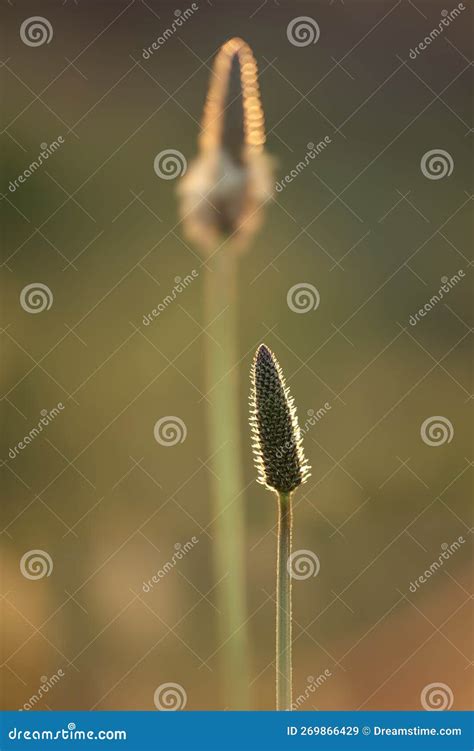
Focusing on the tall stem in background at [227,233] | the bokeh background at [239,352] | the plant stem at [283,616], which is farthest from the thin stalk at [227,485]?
the bokeh background at [239,352]

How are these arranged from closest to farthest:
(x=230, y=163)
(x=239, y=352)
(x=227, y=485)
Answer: (x=227, y=485), (x=230, y=163), (x=239, y=352)

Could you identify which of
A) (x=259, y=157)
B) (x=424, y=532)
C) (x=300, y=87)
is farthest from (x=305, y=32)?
(x=424, y=532)

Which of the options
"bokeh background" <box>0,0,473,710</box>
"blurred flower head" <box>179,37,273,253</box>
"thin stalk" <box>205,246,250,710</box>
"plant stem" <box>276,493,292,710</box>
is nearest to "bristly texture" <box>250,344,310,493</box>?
"plant stem" <box>276,493,292,710</box>

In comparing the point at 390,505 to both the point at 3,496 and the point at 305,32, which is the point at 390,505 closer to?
the point at 3,496

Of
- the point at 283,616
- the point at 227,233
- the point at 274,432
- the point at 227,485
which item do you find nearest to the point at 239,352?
the point at 227,233

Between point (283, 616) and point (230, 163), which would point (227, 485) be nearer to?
point (283, 616)

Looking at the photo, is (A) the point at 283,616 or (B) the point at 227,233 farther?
(B) the point at 227,233
